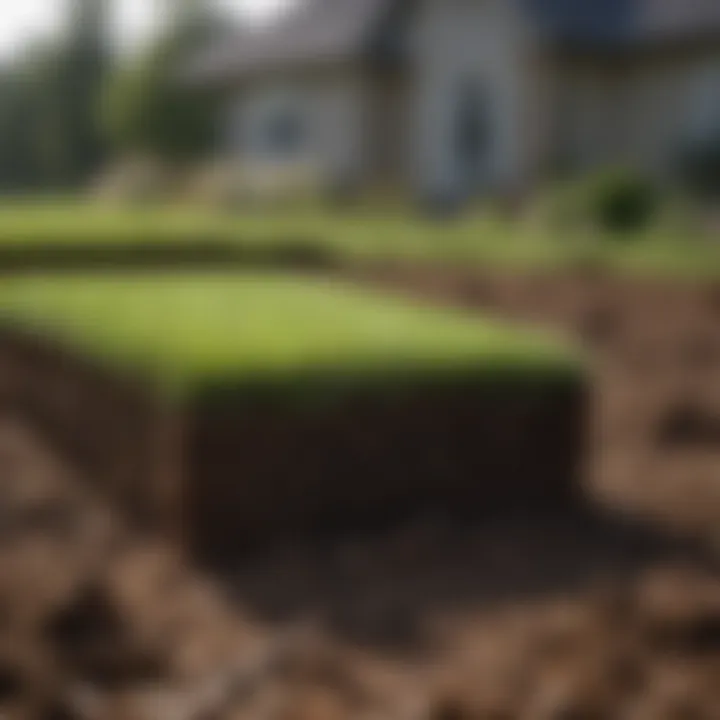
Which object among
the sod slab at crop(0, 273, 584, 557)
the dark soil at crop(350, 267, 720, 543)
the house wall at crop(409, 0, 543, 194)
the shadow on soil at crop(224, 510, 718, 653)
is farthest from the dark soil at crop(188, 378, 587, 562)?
the house wall at crop(409, 0, 543, 194)

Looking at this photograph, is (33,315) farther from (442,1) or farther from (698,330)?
(442,1)

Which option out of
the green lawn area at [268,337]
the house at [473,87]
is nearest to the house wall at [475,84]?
the house at [473,87]

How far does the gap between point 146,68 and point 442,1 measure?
30.6ft

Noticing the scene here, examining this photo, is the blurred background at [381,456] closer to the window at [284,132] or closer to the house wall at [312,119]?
the house wall at [312,119]

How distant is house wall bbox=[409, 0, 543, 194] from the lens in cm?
1939

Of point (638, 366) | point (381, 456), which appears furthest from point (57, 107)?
point (381, 456)

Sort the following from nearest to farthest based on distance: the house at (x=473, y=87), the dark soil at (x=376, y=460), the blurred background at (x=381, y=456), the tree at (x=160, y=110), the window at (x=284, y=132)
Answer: the blurred background at (x=381, y=456) → the dark soil at (x=376, y=460) → the house at (x=473, y=87) → the window at (x=284, y=132) → the tree at (x=160, y=110)

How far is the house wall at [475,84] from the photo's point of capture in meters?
19.4

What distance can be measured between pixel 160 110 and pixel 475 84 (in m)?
8.84

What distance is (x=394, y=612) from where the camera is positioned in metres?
4.82

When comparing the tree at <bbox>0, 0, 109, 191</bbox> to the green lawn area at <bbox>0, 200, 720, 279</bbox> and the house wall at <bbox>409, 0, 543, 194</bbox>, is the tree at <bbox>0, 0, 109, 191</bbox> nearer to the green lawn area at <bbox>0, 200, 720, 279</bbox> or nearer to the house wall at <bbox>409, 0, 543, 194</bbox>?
the green lawn area at <bbox>0, 200, 720, 279</bbox>

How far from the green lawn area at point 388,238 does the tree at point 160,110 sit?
10049mm

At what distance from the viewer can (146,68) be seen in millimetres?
27766

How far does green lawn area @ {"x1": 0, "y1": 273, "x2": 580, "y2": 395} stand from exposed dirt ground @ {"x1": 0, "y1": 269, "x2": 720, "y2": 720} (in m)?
0.67
